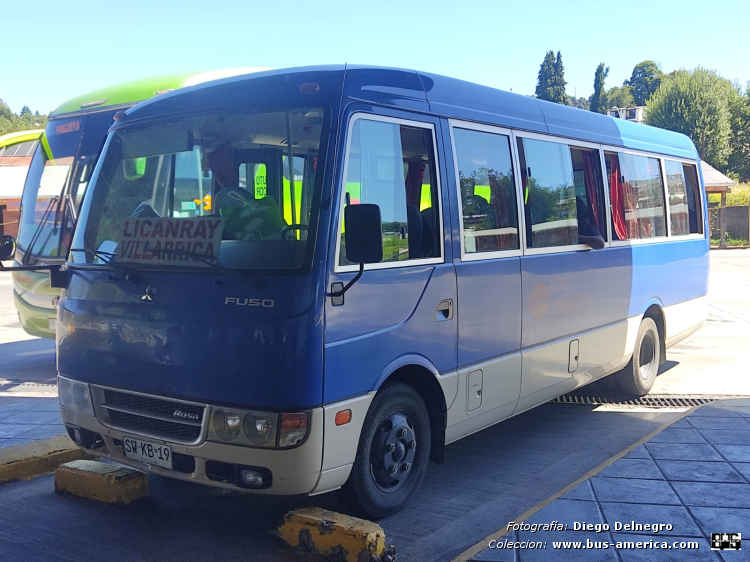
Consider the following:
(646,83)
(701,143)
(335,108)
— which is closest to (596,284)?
(335,108)

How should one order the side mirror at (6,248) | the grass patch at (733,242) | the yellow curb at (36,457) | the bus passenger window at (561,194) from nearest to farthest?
1. the side mirror at (6,248)
2. the yellow curb at (36,457)
3. the bus passenger window at (561,194)
4. the grass patch at (733,242)

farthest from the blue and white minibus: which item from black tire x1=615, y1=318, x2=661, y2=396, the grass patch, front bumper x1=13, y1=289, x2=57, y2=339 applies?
the grass patch

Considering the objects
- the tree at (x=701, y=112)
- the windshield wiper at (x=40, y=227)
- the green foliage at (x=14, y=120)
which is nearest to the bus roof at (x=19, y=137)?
the windshield wiper at (x=40, y=227)

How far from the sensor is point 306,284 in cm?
397

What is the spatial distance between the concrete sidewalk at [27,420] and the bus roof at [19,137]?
3734mm

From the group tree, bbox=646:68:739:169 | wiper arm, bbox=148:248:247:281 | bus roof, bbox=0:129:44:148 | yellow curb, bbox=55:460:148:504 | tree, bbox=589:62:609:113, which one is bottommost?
yellow curb, bbox=55:460:148:504

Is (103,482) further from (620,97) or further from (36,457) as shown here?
(620,97)

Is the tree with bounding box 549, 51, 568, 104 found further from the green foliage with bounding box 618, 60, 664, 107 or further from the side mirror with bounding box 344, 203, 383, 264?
the side mirror with bounding box 344, 203, 383, 264

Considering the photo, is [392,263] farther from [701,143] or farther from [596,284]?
[701,143]

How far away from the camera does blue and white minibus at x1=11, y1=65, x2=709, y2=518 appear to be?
13.1 feet

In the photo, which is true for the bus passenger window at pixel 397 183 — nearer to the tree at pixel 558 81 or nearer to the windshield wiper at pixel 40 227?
the windshield wiper at pixel 40 227

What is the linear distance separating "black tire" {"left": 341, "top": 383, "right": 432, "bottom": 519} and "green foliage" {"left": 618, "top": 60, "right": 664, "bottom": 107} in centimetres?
13961

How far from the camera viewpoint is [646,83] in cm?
13688

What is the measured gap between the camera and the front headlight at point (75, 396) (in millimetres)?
4637
